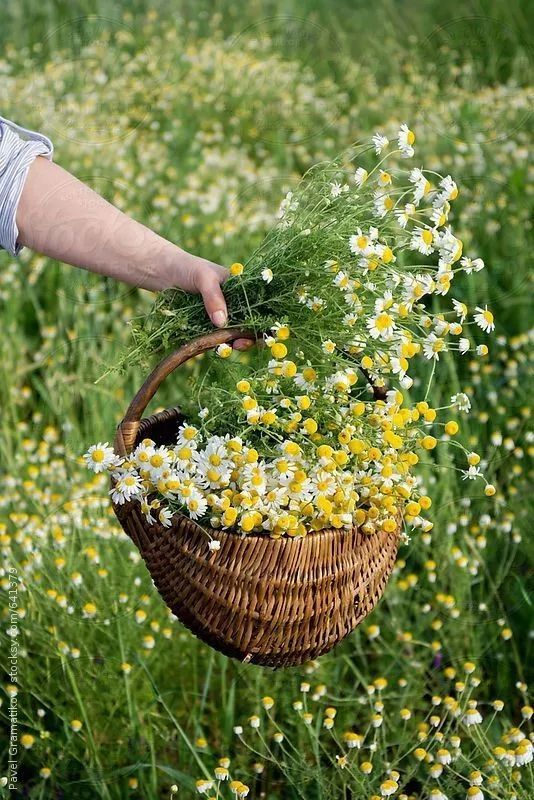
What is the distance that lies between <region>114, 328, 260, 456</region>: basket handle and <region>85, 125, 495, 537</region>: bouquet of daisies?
3 centimetres

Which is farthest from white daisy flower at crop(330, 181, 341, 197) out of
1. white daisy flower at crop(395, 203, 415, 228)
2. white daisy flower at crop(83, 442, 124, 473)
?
white daisy flower at crop(83, 442, 124, 473)

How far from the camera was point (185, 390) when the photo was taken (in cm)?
290

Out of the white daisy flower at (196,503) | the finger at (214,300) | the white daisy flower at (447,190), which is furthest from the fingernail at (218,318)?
the white daisy flower at (447,190)

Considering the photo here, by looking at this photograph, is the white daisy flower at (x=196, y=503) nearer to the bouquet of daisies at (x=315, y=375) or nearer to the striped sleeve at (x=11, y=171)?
the bouquet of daisies at (x=315, y=375)

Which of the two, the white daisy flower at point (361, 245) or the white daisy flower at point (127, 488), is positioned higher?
the white daisy flower at point (361, 245)

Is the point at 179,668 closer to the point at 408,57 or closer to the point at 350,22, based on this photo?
the point at 408,57

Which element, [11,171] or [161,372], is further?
[11,171]

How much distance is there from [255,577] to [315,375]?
0.36 meters

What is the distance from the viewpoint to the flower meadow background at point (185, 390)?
208cm

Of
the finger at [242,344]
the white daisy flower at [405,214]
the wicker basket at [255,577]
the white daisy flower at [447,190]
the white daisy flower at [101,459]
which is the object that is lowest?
the wicker basket at [255,577]

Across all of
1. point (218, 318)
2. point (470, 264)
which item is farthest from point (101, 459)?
point (470, 264)

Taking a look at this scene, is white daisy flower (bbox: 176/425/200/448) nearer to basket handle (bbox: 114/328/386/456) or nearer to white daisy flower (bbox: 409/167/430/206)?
basket handle (bbox: 114/328/386/456)

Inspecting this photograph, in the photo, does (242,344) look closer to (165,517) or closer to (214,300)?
(214,300)

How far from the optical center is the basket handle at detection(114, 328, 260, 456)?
5.11ft
